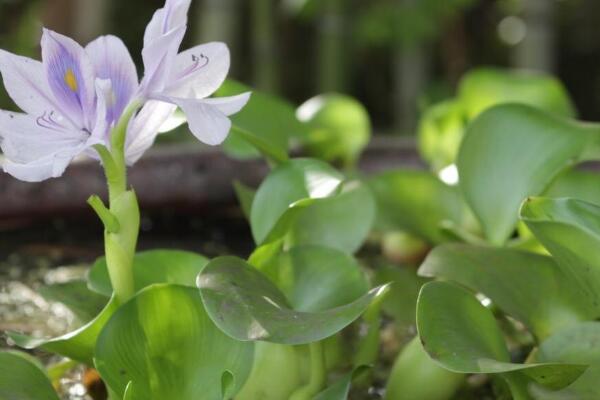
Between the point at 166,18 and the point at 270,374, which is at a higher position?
the point at 166,18

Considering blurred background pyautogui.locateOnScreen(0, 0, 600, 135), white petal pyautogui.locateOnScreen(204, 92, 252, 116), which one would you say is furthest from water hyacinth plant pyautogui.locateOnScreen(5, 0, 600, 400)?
blurred background pyautogui.locateOnScreen(0, 0, 600, 135)

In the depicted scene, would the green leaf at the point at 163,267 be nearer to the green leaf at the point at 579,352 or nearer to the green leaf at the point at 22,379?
A: the green leaf at the point at 22,379

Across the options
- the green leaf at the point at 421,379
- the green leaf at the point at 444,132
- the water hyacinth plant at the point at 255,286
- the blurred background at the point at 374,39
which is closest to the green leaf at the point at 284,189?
the water hyacinth plant at the point at 255,286

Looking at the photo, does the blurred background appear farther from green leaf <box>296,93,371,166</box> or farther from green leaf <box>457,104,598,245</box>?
green leaf <box>457,104,598,245</box>

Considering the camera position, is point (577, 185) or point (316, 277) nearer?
point (316, 277)

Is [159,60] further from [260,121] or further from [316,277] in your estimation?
[260,121]

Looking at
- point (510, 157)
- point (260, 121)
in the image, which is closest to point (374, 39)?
point (260, 121)

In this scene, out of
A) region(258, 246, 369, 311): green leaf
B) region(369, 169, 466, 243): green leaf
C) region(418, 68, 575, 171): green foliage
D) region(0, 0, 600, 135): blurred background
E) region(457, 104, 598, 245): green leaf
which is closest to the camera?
region(258, 246, 369, 311): green leaf
